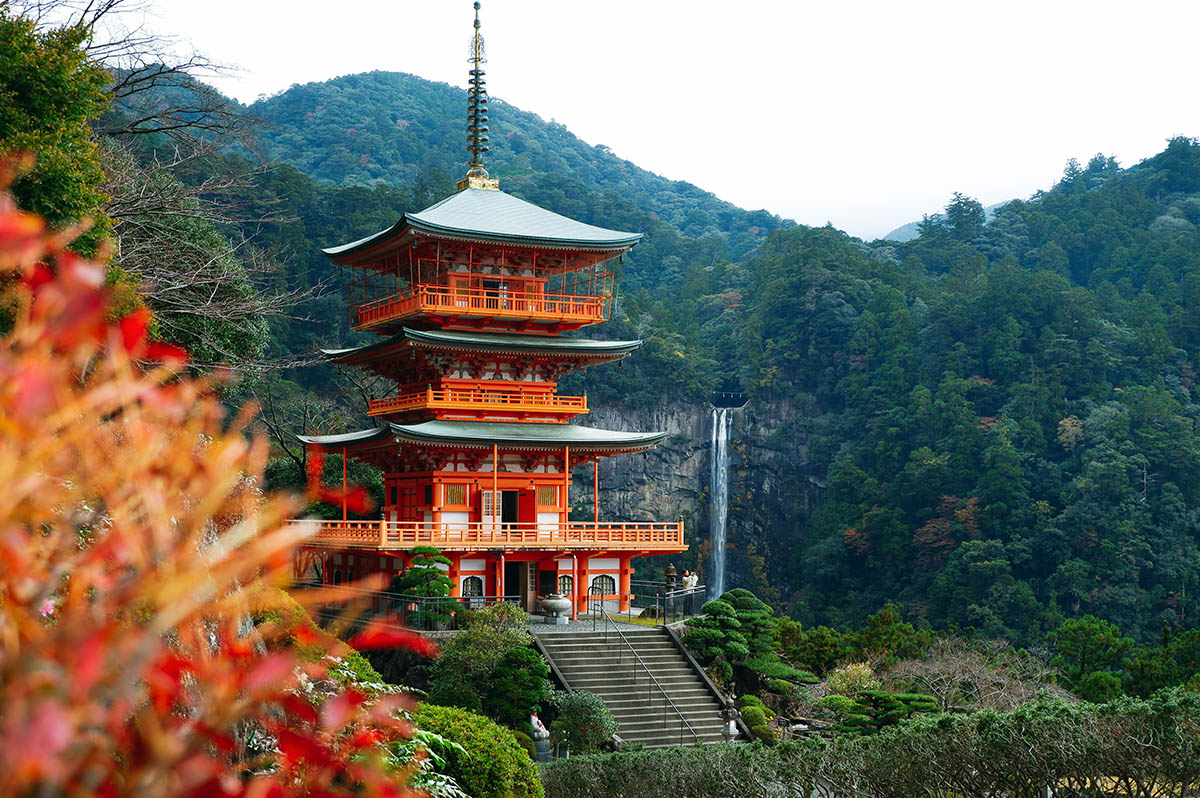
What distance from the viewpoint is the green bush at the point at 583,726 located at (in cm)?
1823

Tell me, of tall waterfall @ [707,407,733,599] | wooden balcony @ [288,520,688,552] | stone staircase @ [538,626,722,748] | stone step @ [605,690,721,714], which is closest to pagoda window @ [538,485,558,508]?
wooden balcony @ [288,520,688,552]

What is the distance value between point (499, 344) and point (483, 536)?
412 cm

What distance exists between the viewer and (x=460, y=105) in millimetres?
109500

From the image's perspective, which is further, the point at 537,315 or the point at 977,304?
the point at 977,304

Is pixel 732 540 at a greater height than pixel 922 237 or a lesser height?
lesser

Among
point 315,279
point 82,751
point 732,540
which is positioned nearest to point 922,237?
point 732,540

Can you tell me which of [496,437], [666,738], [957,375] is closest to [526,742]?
[666,738]

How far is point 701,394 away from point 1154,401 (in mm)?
22459

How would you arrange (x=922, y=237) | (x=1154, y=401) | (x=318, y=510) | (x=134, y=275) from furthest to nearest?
(x=922, y=237)
(x=1154, y=401)
(x=318, y=510)
(x=134, y=275)

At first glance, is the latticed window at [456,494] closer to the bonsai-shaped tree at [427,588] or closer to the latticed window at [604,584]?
the bonsai-shaped tree at [427,588]

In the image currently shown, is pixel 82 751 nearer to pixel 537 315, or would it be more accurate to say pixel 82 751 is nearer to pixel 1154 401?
pixel 537 315

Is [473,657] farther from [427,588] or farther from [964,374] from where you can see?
[964,374]

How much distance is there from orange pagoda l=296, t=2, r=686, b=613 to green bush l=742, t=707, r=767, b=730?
5.29 metres

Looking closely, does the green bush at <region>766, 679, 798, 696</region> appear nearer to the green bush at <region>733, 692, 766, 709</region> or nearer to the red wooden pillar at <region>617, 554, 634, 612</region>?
the green bush at <region>733, 692, 766, 709</region>
